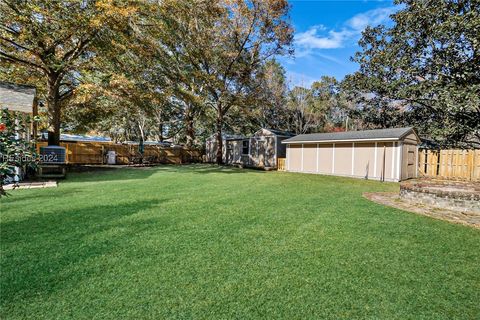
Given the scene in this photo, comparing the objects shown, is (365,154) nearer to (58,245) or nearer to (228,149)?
(228,149)

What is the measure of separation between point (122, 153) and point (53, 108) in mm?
7696

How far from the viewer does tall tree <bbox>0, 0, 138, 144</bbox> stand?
33.1ft

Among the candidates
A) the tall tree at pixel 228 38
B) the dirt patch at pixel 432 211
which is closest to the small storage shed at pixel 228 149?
the tall tree at pixel 228 38

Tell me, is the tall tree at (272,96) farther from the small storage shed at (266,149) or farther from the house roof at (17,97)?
the house roof at (17,97)

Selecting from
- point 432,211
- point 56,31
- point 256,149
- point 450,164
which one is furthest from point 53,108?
point 450,164

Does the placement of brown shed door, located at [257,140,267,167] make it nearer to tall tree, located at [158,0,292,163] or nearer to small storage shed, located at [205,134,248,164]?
small storage shed, located at [205,134,248,164]

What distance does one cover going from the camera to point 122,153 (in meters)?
19.9

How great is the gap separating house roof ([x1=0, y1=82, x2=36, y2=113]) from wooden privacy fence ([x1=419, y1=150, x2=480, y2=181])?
18.1 m

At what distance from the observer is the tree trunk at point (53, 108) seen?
12.2m

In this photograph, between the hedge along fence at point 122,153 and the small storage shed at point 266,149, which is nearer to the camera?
the hedge along fence at point 122,153

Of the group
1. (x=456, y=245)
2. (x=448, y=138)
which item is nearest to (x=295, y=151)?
(x=448, y=138)

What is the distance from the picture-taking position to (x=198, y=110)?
2253cm

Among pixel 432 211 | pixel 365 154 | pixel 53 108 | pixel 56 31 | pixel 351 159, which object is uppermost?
pixel 56 31

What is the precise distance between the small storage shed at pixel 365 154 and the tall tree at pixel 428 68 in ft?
7.28
